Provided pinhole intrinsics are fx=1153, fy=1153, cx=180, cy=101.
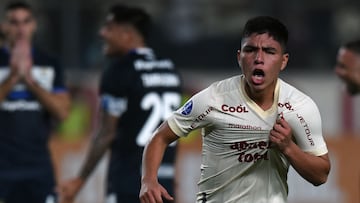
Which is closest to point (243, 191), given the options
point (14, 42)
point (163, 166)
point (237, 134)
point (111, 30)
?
point (237, 134)

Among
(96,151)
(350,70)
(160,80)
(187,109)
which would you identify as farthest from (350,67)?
(187,109)

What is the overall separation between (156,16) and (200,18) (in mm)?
681

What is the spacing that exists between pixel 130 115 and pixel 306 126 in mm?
2417

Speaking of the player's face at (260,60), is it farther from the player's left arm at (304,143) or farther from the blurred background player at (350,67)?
the blurred background player at (350,67)

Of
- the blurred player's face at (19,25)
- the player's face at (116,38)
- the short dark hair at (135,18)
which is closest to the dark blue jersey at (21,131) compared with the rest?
the blurred player's face at (19,25)

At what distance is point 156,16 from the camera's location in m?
16.6

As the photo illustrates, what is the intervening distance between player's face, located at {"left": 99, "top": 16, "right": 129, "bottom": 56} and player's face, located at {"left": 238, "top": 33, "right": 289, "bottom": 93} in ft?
8.23

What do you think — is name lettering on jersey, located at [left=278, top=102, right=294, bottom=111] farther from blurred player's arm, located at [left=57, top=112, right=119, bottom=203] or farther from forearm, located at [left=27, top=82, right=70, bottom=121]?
forearm, located at [left=27, top=82, right=70, bottom=121]

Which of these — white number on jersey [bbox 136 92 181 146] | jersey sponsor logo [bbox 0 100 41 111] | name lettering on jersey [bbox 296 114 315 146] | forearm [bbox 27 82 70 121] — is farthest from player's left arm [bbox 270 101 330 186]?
jersey sponsor logo [bbox 0 100 41 111]

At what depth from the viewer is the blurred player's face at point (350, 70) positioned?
30.1 feet

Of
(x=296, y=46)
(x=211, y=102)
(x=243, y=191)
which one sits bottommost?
(x=296, y=46)

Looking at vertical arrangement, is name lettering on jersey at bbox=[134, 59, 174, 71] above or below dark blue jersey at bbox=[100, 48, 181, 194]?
above

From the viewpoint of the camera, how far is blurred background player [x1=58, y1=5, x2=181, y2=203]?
314 inches

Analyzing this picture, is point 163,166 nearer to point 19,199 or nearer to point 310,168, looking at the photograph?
point 19,199
